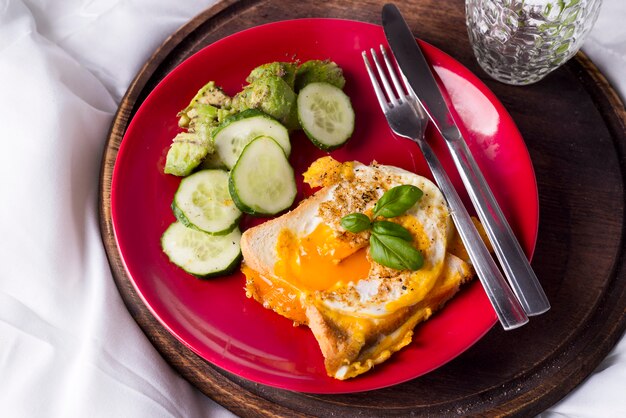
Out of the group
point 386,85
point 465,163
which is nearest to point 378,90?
point 386,85

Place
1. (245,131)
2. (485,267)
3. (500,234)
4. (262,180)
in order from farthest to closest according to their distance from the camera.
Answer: (245,131) < (262,180) < (500,234) < (485,267)

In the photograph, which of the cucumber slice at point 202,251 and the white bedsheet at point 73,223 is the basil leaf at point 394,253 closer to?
the cucumber slice at point 202,251

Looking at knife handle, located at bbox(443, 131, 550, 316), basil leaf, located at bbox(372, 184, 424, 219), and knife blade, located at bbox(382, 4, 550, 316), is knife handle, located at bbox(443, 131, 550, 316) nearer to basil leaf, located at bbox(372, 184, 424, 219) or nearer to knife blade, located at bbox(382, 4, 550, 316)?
knife blade, located at bbox(382, 4, 550, 316)

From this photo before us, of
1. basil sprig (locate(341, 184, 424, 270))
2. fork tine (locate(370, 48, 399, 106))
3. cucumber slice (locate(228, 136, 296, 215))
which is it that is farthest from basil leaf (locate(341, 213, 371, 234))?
fork tine (locate(370, 48, 399, 106))

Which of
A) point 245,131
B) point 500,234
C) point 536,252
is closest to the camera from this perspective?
point 500,234

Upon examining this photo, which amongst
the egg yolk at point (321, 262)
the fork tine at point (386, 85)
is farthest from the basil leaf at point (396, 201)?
the fork tine at point (386, 85)

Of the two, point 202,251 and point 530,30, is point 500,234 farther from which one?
point 202,251

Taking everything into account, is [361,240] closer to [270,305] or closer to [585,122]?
[270,305]

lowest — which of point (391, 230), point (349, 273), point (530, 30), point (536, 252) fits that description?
point (536, 252)
